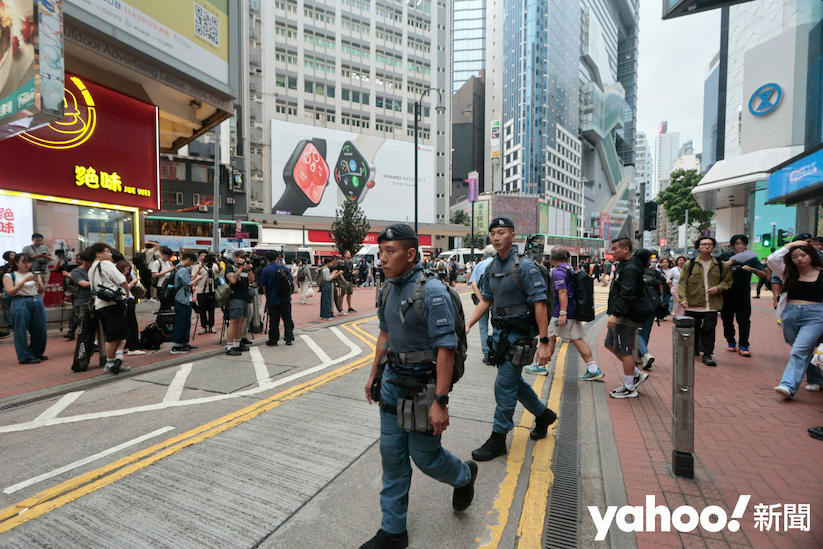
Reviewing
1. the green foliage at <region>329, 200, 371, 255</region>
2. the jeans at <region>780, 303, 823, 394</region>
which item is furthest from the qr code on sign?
the green foliage at <region>329, 200, 371, 255</region>

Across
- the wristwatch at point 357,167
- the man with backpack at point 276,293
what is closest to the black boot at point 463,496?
the man with backpack at point 276,293

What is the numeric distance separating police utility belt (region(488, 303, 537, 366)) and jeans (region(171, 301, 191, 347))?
6.33 meters

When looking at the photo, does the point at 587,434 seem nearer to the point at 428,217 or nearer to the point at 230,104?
the point at 230,104

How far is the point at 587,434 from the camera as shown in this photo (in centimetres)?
407

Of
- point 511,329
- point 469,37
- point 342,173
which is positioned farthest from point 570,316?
point 469,37

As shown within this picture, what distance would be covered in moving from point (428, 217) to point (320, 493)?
5613cm

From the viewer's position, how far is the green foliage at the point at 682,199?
40.9 metres

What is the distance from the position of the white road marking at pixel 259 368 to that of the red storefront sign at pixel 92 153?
8505mm

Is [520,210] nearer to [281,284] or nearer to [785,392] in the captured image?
[281,284]

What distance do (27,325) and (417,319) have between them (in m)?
7.74

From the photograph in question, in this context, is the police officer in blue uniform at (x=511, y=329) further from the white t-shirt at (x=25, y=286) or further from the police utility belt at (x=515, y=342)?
the white t-shirt at (x=25, y=286)

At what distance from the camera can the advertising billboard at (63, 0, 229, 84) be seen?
9219mm

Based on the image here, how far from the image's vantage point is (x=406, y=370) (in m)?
2.38

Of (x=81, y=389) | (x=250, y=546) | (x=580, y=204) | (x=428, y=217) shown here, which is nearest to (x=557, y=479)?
(x=250, y=546)
